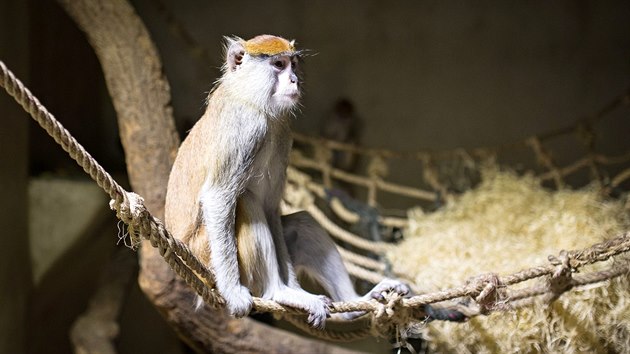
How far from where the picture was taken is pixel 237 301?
215 cm

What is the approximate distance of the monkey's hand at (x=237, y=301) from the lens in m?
2.14

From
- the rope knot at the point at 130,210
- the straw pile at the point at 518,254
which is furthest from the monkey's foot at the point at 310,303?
the straw pile at the point at 518,254

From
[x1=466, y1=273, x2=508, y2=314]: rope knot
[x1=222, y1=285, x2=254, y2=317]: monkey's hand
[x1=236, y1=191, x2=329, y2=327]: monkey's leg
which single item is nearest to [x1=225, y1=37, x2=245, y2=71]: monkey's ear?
[x1=236, y1=191, x2=329, y2=327]: monkey's leg

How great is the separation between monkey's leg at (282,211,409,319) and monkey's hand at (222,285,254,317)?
1.35ft

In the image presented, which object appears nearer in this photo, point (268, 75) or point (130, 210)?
point (130, 210)

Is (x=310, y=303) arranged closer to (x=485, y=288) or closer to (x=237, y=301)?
(x=237, y=301)

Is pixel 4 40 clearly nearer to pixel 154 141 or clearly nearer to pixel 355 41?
pixel 154 141

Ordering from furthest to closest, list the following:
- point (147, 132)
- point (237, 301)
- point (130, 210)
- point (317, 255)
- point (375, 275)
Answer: point (375, 275) < point (147, 132) < point (317, 255) < point (237, 301) < point (130, 210)

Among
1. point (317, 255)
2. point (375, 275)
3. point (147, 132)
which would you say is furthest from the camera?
point (375, 275)

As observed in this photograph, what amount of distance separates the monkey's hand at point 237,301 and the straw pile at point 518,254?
0.93 metres

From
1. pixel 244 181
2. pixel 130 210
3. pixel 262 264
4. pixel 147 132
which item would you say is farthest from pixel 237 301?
pixel 147 132

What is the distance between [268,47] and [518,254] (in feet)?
4.91

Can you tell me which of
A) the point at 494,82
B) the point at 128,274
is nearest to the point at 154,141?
the point at 128,274

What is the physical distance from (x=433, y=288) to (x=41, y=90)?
134 inches
